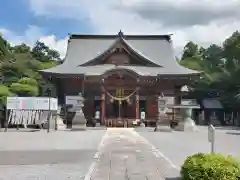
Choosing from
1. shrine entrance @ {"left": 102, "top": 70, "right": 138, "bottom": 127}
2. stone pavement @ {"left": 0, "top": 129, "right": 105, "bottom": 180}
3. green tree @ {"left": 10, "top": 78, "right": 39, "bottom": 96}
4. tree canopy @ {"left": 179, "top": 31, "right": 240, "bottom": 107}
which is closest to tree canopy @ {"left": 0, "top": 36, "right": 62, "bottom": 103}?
green tree @ {"left": 10, "top": 78, "right": 39, "bottom": 96}

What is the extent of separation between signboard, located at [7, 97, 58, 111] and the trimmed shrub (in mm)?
25007

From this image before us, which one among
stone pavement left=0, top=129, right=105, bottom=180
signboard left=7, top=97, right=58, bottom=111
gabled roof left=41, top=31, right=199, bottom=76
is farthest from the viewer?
gabled roof left=41, top=31, right=199, bottom=76

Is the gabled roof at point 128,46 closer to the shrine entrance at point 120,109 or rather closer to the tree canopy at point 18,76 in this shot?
the shrine entrance at point 120,109

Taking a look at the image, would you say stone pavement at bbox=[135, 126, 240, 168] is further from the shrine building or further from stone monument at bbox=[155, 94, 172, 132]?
the shrine building

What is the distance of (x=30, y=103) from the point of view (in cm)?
3219

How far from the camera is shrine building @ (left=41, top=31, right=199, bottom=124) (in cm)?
3700

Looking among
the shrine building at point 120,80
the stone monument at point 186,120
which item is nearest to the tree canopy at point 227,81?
the shrine building at point 120,80

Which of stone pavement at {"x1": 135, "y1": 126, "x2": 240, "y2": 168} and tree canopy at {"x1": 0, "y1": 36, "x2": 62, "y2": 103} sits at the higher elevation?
tree canopy at {"x1": 0, "y1": 36, "x2": 62, "y2": 103}

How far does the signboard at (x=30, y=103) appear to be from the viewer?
3141 centimetres

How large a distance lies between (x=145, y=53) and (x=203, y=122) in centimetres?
1052

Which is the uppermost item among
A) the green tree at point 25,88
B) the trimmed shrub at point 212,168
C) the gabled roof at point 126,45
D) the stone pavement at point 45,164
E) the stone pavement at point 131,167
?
the gabled roof at point 126,45

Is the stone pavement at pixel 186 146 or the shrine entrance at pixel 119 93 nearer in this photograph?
the stone pavement at pixel 186 146

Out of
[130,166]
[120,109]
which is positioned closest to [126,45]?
[120,109]

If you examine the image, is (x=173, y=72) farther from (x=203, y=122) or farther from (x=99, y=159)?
(x=99, y=159)
